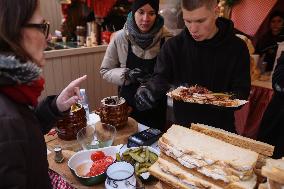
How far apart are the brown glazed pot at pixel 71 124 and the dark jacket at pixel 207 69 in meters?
0.55

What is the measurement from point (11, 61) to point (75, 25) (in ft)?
11.4

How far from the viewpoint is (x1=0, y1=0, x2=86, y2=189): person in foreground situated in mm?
790

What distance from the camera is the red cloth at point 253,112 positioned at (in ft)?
10.8

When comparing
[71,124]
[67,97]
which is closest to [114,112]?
[71,124]

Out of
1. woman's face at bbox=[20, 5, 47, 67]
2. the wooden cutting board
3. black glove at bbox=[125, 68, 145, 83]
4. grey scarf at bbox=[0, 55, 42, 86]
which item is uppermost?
woman's face at bbox=[20, 5, 47, 67]

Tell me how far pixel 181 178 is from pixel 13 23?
0.88 m

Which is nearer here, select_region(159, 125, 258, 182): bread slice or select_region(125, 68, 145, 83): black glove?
select_region(159, 125, 258, 182): bread slice

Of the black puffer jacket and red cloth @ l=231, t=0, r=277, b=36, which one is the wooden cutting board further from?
red cloth @ l=231, t=0, r=277, b=36

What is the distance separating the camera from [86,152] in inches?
58.6

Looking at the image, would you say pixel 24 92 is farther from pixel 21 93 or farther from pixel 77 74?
pixel 77 74

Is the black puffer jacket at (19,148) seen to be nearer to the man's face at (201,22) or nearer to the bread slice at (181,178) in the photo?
the bread slice at (181,178)

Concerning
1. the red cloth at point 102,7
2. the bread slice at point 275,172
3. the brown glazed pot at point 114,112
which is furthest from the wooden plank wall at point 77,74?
the bread slice at point 275,172

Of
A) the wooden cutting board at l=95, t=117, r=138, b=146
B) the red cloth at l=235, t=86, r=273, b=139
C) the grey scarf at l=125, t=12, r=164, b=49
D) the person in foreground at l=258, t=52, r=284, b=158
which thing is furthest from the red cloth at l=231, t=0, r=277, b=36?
the wooden cutting board at l=95, t=117, r=138, b=146

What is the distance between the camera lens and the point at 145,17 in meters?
2.29
